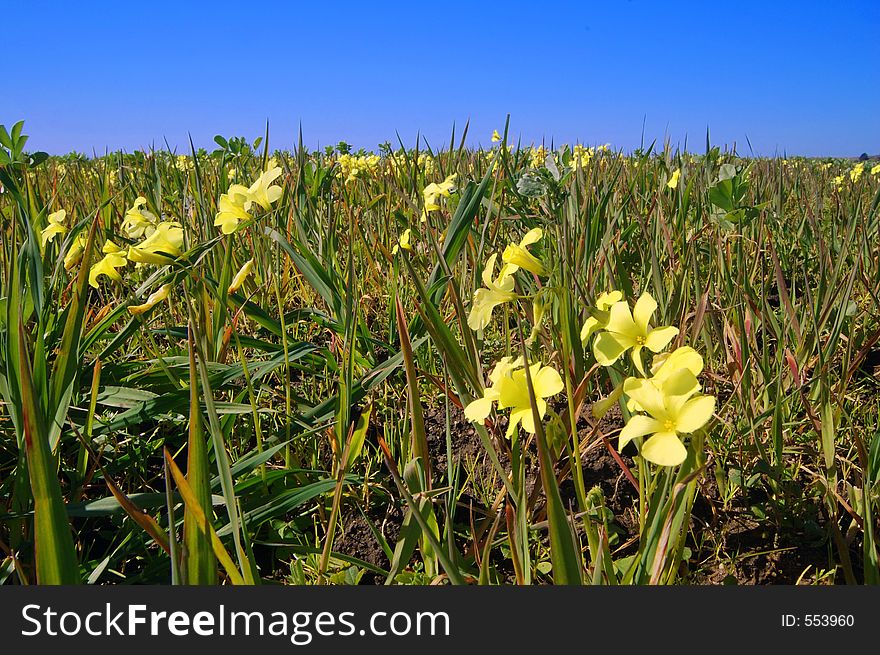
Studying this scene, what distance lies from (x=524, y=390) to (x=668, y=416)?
0.20 metres

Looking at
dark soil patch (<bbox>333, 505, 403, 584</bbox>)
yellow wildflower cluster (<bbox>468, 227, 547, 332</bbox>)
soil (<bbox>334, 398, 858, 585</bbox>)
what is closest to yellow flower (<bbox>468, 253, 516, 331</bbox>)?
yellow wildflower cluster (<bbox>468, 227, 547, 332</bbox>)

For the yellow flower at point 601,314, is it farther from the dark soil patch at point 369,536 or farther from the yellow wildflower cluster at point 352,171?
the yellow wildflower cluster at point 352,171

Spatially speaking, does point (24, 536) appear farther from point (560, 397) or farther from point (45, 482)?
point (560, 397)

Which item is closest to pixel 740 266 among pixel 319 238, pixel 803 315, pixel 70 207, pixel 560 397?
pixel 803 315

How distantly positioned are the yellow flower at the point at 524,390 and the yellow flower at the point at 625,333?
7cm

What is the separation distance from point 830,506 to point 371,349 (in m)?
1.03

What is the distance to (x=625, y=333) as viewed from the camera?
2.95 ft

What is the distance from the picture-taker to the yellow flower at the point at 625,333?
0.87 metres

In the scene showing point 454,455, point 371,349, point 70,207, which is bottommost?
point 454,455

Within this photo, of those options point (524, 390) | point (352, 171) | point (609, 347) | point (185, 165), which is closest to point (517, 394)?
point (524, 390)

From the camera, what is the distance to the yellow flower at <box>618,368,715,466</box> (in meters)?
0.70

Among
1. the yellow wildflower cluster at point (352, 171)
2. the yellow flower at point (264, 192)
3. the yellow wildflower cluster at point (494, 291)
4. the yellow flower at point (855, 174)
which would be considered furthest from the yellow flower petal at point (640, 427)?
the yellow flower at point (855, 174)

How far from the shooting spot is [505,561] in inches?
45.1

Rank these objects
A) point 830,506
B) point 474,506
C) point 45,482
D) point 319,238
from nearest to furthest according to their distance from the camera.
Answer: point 45,482 → point 830,506 → point 474,506 → point 319,238
